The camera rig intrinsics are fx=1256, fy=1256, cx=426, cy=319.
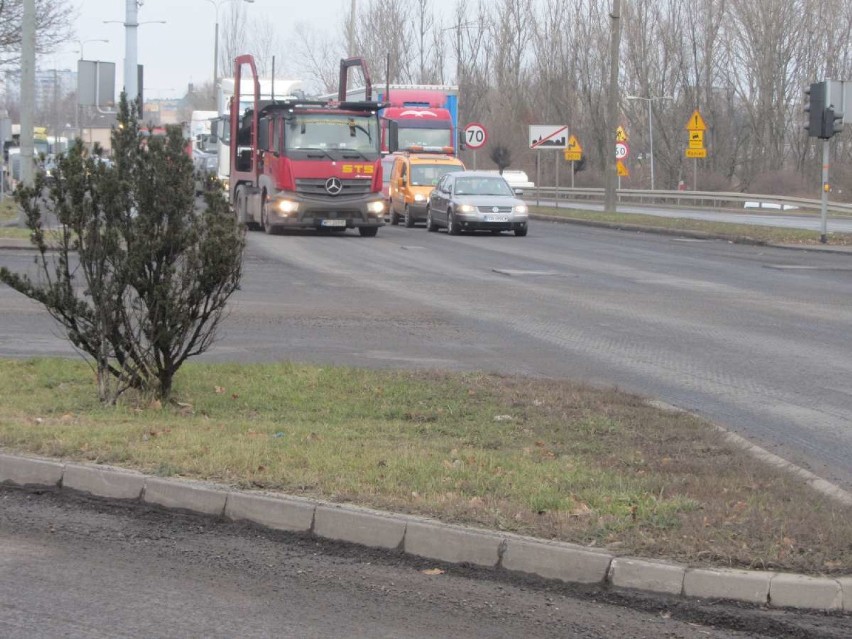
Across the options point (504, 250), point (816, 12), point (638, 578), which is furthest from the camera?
point (816, 12)

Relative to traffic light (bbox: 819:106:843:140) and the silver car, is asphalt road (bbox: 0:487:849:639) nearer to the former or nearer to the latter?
traffic light (bbox: 819:106:843:140)

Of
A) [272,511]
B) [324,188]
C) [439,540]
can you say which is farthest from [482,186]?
[439,540]

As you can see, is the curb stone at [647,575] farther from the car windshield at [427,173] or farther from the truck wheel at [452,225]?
the car windshield at [427,173]

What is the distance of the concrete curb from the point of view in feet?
17.7

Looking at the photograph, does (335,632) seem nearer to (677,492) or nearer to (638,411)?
(677,492)

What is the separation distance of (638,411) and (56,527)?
4361mm

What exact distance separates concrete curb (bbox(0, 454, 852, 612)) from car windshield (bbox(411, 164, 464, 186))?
30597 mm

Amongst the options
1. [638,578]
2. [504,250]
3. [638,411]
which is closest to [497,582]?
[638,578]

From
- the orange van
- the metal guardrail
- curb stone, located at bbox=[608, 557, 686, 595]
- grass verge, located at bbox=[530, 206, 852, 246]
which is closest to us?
curb stone, located at bbox=[608, 557, 686, 595]

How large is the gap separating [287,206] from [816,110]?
41.2 feet

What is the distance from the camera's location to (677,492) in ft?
21.9

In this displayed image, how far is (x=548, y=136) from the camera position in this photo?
4459 centimetres

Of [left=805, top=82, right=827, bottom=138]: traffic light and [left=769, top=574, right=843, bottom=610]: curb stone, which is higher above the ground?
[left=805, top=82, right=827, bottom=138]: traffic light

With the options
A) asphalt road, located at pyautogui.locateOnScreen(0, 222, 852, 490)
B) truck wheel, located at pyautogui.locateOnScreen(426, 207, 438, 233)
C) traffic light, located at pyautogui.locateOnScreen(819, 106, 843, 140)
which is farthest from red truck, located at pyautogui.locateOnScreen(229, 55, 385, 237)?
traffic light, located at pyautogui.locateOnScreen(819, 106, 843, 140)
